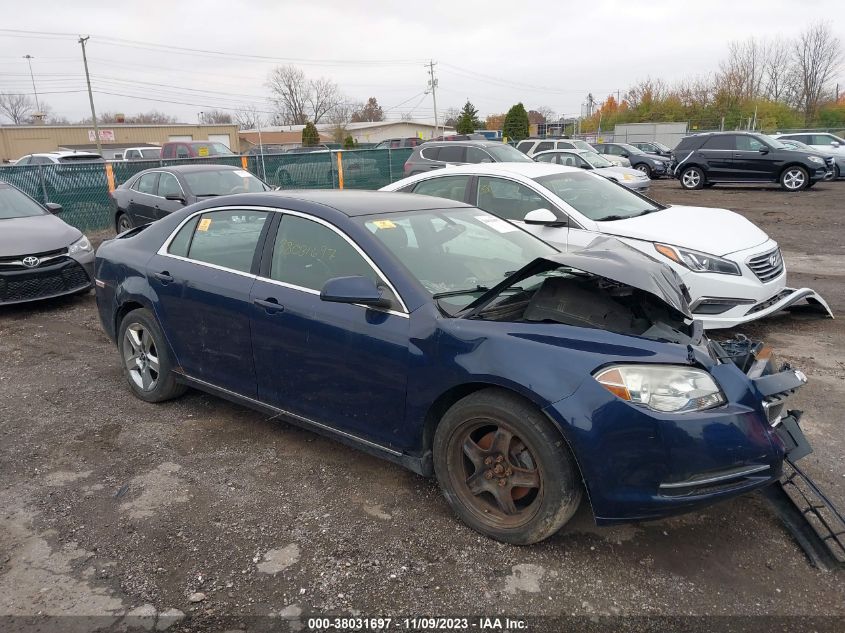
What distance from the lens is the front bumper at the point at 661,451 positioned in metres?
2.58

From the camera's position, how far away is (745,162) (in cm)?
1964

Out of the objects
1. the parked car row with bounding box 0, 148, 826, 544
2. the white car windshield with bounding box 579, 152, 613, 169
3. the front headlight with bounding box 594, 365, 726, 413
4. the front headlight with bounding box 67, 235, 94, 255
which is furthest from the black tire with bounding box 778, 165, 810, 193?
the front headlight with bounding box 594, 365, 726, 413

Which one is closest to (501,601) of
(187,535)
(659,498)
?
(659,498)

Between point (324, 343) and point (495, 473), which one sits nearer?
point (495, 473)

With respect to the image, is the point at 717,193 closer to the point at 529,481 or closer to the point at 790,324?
the point at 790,324

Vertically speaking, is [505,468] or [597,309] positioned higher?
[597,309]

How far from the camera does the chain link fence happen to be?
13.0 metres

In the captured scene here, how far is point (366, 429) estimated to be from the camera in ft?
11.1

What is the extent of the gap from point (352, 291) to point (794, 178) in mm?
20265

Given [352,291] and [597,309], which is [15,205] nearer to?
[352,291]

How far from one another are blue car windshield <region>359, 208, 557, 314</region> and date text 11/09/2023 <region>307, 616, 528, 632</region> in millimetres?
1383

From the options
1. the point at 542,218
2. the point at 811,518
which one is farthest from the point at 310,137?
the point at 811,518

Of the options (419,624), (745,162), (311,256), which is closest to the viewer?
(419,624)

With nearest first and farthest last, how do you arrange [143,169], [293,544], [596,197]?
[293,544] < [596,197] < [143,169]
